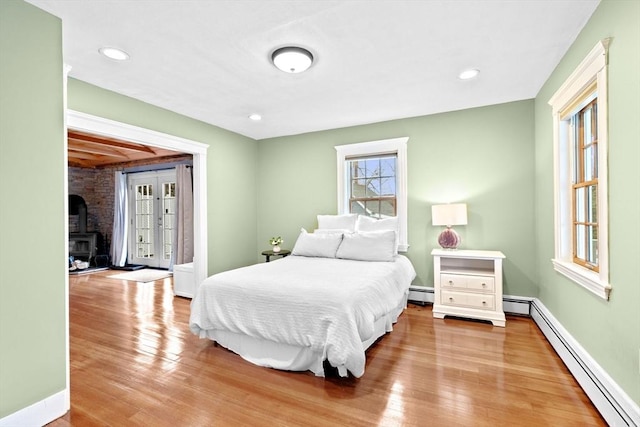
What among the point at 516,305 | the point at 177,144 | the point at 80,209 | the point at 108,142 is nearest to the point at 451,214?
the point at 516,305

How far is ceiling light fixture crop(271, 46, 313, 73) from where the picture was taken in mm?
2424

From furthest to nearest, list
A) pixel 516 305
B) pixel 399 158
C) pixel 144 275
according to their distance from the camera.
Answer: pixel 144 275, pixel 399 158, pixel 516 305

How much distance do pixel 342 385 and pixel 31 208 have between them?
2300 mm

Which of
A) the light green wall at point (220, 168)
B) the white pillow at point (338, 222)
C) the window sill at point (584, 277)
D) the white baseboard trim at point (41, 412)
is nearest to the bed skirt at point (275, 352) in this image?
the white baseboard trim at point (41, 412)

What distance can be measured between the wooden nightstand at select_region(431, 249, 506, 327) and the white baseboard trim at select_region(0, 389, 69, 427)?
3399 millimetres

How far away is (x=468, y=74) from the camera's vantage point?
2.93m

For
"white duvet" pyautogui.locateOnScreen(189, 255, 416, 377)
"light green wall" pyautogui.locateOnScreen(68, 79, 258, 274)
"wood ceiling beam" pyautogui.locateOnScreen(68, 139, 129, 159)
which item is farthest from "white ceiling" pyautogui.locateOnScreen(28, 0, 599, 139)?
"wood ceiling beam" pyautogui.locateOnScreen(68, 139, 129, 159)

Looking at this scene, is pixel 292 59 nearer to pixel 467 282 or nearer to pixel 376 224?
pixel 376 224

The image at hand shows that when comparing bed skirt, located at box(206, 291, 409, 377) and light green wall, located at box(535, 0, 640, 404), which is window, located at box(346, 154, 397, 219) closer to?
bed skirt, located at box(206, 291, 409, 377)

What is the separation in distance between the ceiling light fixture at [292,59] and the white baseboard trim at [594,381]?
293 centimetres

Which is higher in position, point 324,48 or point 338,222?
point 324,48

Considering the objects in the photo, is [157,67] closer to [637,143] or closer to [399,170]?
→ [399,170]

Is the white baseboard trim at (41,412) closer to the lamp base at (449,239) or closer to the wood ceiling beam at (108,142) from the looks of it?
the lamp base at (449,239)

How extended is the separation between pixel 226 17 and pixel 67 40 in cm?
127
